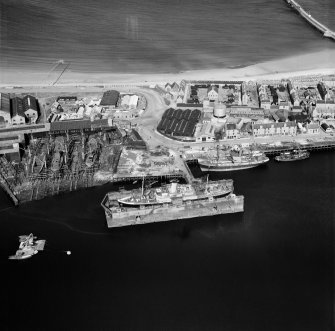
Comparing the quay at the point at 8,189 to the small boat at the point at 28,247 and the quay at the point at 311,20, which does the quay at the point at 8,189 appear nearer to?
the small boat at the point at 28,247

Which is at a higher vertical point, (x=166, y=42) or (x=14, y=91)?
(x=166, y=42)

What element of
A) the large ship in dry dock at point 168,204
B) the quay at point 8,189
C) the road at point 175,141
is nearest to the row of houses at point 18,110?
the quay at point 8,189

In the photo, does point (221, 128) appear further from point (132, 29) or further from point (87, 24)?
point (87, 24)

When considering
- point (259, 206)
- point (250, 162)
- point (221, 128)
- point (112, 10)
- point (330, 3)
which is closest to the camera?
point (259, 206)

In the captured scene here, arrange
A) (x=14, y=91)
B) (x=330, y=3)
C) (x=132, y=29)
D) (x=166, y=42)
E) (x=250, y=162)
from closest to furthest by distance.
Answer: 1. (x=250, y=162)
2. (x=14, y=91)
3. (x=166, y=42)
4. (x=132, y=29)
5. (x=330, y=3)

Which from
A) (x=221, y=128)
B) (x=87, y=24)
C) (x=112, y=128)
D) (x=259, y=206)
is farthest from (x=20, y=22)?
(x=259, y=206)

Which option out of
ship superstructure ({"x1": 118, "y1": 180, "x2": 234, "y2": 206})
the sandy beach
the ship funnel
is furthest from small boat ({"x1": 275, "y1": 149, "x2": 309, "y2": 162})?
the sandy beach
